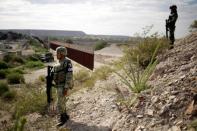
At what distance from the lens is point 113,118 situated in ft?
28.0

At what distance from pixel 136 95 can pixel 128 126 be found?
1.33m

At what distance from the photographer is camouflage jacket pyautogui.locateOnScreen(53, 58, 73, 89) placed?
880cm

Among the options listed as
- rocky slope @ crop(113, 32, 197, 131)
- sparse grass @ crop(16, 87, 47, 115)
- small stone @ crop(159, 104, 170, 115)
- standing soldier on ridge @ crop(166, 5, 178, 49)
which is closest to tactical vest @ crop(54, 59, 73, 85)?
rocky slope @ crop(113, 32, 197, 131)

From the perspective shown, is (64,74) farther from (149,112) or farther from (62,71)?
(149,112)

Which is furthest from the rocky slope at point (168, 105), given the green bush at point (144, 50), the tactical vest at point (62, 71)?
the green bush at point (144, 50)

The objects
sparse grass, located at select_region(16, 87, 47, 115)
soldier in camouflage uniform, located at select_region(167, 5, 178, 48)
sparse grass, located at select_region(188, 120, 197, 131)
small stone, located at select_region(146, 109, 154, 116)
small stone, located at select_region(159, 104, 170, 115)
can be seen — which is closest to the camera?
sparse grass, located at select_region(188, 120, 197, 131)

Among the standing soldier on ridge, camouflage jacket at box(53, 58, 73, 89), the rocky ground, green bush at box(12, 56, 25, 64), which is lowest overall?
green bush at box(12, 56, 25, 64)

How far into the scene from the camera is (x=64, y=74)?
8.91 metres

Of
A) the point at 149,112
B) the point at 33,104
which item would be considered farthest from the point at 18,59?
the point at 149,112

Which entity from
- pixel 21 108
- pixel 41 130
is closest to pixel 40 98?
pixel 21 108

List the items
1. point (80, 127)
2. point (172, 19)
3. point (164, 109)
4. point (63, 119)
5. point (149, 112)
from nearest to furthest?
point (164, 109) < point (149, 112) < point (80, 127) < point (63, 119) < point (172, 19)

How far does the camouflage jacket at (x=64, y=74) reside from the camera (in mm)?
8797

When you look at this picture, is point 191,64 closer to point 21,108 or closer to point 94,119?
point 94,119

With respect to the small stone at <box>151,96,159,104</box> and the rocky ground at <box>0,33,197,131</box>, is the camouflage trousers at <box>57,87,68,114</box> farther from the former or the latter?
the small stone at <box>151,96,159,104</box>
